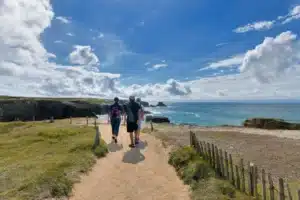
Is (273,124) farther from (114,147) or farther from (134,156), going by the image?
(134,156)

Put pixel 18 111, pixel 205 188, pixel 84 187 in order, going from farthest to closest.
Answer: pixel 18 111 → pixel 84 187 → pixel 205 188

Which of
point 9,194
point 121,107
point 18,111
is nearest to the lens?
point 9,194

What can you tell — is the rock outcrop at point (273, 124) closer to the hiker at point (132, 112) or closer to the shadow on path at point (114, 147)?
the shadow on path at point (114, 147)

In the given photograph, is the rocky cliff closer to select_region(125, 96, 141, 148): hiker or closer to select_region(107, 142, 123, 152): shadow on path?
select_region(107, 142, 123, 152): shadow on path

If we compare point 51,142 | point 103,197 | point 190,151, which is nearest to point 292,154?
point 190,151

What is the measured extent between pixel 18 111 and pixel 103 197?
71917mm

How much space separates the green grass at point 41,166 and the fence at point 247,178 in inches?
192

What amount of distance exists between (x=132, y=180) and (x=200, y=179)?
91.9 inches

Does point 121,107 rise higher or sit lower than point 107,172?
higher

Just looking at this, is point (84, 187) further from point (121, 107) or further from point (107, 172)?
point (121, 107)

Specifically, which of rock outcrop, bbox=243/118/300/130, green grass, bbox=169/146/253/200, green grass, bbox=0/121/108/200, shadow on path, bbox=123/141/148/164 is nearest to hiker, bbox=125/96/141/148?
shadow on path, bbox=123/141/148/164

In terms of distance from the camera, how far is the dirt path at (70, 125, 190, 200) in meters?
6.97

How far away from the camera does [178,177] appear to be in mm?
8547

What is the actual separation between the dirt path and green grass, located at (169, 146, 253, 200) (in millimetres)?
296
